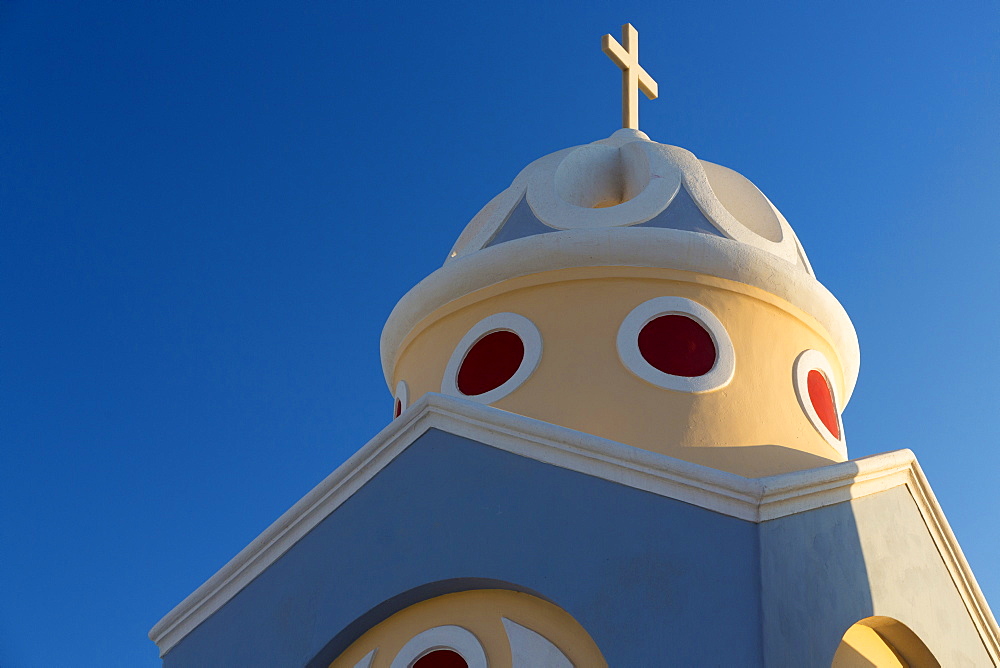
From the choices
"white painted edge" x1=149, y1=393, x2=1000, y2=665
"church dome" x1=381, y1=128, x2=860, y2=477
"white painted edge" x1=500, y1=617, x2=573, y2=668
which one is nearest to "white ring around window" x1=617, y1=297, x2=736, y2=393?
"church dome" x1=381, y1=128, x2=860, y2=477

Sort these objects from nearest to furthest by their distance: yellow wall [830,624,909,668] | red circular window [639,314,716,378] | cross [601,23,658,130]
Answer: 1. yellow wall [830,624,909,668]
2. red circular window [639,314,716,378]
3. cross [601,23,658,130]

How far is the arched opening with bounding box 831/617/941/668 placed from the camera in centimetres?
668

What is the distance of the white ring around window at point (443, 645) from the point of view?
6.88 metres

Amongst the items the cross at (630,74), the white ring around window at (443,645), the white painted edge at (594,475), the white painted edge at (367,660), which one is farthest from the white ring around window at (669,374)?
the cross at (630,74)

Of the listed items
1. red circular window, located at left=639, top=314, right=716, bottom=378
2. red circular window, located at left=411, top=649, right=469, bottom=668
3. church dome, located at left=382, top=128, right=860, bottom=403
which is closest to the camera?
red circular window, located at left=411, top=649, right=469, bottom=668

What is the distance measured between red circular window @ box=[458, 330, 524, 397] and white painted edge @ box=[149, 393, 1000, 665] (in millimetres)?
1285

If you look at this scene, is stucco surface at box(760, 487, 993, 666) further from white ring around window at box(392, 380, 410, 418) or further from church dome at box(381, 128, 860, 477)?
white ring around window at box(392, 380, 410, 418)

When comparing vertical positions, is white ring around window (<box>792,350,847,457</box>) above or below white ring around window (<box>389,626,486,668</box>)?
above

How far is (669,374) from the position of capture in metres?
8.18

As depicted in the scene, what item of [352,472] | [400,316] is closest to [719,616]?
[352,472]

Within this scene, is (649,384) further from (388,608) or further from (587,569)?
(388,608)

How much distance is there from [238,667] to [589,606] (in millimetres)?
2638

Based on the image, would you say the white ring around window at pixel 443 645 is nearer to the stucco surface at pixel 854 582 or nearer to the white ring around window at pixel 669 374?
the stucco surface at pixel 854 582

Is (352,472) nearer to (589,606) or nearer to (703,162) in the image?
(589,606)
